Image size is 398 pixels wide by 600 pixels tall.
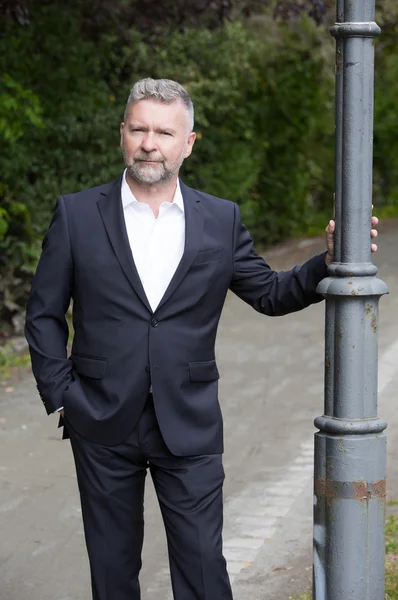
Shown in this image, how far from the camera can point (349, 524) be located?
12.8ft

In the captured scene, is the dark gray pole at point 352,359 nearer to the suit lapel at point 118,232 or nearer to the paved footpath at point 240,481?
the suit lapel at point 118,232

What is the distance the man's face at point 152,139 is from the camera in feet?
13.1

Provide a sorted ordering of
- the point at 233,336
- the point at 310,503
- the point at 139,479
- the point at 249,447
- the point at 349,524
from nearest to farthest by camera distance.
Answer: the point at 349,524
the point at 139,479
the point at 310,503
the point at 249,447
the point at 233,336

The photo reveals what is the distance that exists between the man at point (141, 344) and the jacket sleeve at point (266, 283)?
26mm

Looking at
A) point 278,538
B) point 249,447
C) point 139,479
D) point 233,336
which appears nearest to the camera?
point 139,479

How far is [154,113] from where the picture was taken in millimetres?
4008

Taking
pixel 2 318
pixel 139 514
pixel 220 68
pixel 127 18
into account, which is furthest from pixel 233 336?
pixel 139 514

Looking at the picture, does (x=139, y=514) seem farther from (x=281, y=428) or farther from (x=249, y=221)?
(x=249, y=221)

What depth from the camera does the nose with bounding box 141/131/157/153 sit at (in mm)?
3975

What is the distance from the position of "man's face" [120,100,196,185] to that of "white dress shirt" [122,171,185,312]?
129 mm

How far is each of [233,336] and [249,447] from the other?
11.9ft

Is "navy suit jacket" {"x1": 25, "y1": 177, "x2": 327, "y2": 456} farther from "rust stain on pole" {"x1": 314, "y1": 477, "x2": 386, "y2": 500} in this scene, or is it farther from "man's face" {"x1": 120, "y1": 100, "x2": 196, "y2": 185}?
"rust stain on pole" {"x1": 314, "y1": 477, "x2": 386, "y2": 500}

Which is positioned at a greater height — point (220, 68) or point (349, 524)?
point (220, 68)

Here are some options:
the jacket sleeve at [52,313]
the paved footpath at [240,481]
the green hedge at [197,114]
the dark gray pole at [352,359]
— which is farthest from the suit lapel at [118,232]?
the green hedge at [197,114]
